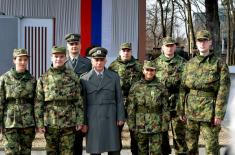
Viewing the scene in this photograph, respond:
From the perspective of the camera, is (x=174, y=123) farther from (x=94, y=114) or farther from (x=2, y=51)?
(x=2, y=51)

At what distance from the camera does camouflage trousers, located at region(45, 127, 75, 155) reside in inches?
251

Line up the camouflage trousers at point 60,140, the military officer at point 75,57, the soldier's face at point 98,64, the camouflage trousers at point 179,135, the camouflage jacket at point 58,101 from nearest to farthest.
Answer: the camouflage jacket at point 58,101 < the camouflage trousers at point 60,140 < the soldier's face at point 98,64 < the military officer at point 75,57 < the camouflage trousers at point 179,135

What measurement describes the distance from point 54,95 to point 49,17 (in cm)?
610

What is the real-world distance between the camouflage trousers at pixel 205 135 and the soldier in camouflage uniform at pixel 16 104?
2114 millimetres

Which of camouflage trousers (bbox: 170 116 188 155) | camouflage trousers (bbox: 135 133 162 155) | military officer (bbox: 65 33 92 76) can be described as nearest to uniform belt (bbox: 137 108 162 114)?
camouflage trousers (bbox: 135 133 162 155)

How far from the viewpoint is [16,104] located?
633 centimetres

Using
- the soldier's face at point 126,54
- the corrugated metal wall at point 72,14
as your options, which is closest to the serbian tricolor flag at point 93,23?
the corrugated metal wall at point 72,14

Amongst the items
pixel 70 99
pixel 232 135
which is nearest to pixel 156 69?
pixel 70 99

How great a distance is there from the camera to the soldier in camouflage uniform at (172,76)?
736 centimetres

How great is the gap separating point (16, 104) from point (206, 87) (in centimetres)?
247

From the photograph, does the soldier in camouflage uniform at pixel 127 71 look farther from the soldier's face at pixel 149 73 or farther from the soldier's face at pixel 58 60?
the soldier's face at pixel 58 60

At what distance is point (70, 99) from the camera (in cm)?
631

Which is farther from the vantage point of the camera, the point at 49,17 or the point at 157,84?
the point at 49,17

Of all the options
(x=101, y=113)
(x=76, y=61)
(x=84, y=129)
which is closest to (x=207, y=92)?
(x=101, y=113)
